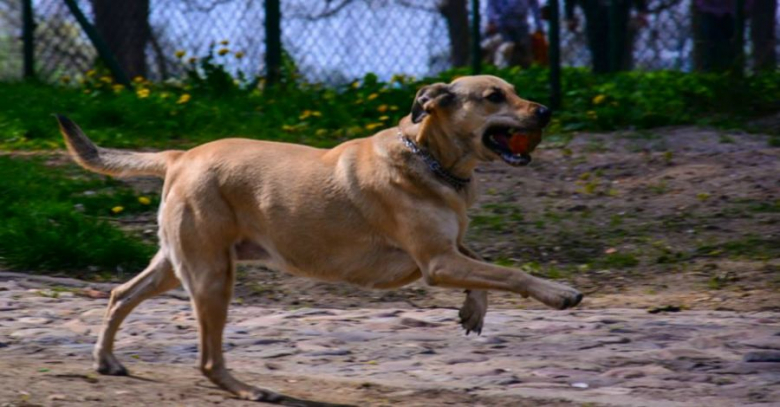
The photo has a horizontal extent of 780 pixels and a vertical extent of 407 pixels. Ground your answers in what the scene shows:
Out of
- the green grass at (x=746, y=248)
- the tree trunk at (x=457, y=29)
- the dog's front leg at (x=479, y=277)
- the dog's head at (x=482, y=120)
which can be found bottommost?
the green grass at (x=746, y=248)

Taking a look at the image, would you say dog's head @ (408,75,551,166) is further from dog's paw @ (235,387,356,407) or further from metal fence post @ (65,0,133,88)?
metal fence post @ (65,0,133,88)

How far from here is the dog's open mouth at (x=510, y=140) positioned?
5535 millimetres

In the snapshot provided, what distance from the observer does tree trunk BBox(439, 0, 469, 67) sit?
42.2 ft

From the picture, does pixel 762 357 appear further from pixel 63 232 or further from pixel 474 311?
pixel 63 232

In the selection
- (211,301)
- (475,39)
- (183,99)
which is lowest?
(211,301)

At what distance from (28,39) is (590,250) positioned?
23.2 feet

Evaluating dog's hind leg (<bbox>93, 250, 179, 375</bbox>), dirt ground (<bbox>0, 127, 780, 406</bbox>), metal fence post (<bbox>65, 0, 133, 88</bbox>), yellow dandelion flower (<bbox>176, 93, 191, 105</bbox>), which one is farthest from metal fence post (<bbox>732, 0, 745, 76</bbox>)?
dog's hind leg (<bbox>93, 250, 179, 375</bbox>)

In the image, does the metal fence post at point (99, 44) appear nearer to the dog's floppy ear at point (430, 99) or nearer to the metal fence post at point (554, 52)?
the metal fence post at point (554, 52)

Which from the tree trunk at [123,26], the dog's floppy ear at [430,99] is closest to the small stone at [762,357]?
the dog's floppy ear at [430,99]

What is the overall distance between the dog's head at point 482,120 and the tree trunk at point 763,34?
22.1ft

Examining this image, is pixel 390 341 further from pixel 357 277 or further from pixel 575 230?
pixel 575 230

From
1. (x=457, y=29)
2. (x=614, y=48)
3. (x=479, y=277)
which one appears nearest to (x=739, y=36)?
(x=614, y=48)

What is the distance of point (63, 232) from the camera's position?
816cm

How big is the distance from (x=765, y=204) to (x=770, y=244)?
0.87m
